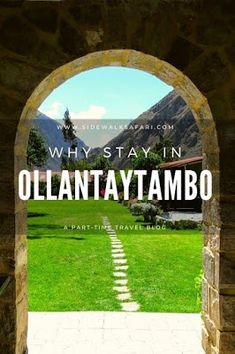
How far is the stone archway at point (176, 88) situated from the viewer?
3.25m

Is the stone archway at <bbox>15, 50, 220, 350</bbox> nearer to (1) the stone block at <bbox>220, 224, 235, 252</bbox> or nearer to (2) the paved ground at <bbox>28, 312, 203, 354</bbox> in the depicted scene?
(1) the stone block at <bbox>220, 224, 235, 252</bbox>

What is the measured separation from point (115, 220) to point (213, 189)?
12.8m

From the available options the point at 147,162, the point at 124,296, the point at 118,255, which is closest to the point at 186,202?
the point at 147,162

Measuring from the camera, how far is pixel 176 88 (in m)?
3.69

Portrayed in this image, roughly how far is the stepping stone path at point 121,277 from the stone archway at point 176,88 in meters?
2.23

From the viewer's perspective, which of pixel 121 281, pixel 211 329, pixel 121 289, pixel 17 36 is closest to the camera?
pixel 17 36

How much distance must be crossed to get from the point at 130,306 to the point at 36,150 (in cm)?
1631

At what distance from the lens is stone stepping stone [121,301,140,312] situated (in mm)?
5562

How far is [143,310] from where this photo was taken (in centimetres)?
558

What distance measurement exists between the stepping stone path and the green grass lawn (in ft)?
0.34

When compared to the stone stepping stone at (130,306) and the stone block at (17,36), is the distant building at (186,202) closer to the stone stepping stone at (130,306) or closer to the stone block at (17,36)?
the stone stepping stone at (130,306)

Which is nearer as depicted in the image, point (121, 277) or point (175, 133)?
point (121, 277)

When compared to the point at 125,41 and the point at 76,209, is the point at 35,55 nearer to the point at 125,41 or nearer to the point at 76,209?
the point at 125,41

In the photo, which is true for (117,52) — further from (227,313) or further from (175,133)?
(175,133)
